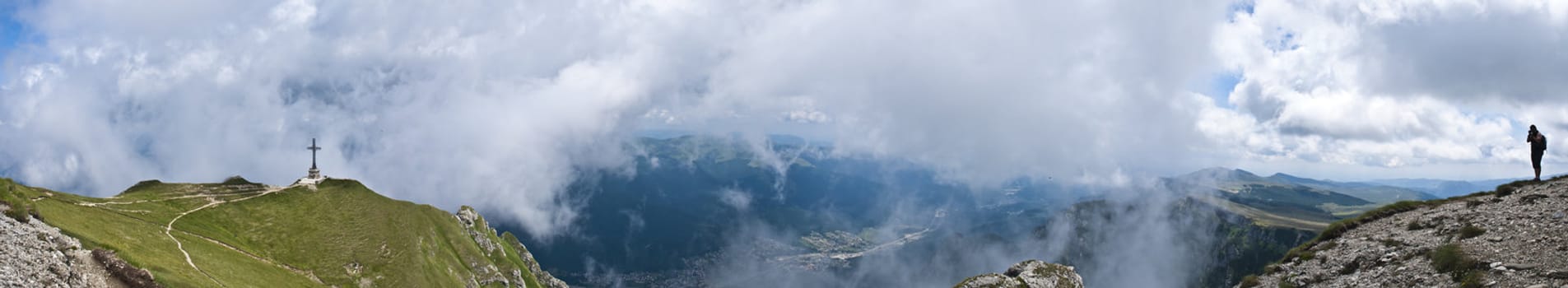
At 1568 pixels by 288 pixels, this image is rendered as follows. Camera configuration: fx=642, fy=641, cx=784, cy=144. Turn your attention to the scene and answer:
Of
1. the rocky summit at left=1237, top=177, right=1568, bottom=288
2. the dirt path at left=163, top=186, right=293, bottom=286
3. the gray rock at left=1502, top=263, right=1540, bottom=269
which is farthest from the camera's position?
the dirt path at left=163, top=186, right=293, bottom=286

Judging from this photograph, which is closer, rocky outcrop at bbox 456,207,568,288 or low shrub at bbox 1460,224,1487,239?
low shrub at bbox 1460,224,1487,239

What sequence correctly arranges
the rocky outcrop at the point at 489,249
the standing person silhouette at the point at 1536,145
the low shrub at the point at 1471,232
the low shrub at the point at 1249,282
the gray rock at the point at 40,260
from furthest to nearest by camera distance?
the rocky outcrop at the point at 489,249
the standing person silhouette at the point at 1536,145
the low shrub at the point at 1249,282
the gray rock at the point at 40,260
the low shrub at the point at 1471,232

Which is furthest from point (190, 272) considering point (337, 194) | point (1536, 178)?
point (1536, 178)

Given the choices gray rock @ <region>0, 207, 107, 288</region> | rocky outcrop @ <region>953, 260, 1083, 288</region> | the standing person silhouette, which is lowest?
rocky outcrop @ <region>953, 260, 1083, 288</region>

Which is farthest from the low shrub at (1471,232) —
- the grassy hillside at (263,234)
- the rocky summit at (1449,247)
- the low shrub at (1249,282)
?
the grassy hillside at (263,234)

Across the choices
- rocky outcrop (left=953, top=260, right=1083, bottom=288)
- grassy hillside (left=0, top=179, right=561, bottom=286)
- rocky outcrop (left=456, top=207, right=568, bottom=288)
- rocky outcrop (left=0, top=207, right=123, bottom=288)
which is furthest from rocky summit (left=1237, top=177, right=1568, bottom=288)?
rocky outcrop (left=456, top=207, right=568, bottom=288)

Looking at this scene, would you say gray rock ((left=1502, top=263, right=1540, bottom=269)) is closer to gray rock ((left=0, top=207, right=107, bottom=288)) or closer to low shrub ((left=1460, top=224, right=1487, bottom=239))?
low shrub ((left=1460, top=224, right=1487, bottom=239))

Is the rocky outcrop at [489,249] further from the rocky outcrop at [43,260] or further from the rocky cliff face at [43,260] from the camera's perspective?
the rocky cliff face at [43,260]

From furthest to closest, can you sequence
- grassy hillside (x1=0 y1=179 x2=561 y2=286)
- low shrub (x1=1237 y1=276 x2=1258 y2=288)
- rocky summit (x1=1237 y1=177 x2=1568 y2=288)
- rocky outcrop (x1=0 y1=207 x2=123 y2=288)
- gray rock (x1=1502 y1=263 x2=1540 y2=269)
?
grassy hillside (x1=0 y1=179 x2=561 y2=286) < low shrub (x1=1237 y1=276 x2=1258 y2=288) < rocky outcrop (x1=0 y1=207 x2=123 y2=288) < rocky summit (x1=1237 y1=177 x2=1568 y2=288) < gray rock (x1=1502 y1=263 x2=1540 y2=269)

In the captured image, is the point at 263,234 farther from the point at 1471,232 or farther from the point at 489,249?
the point at 1471,232
